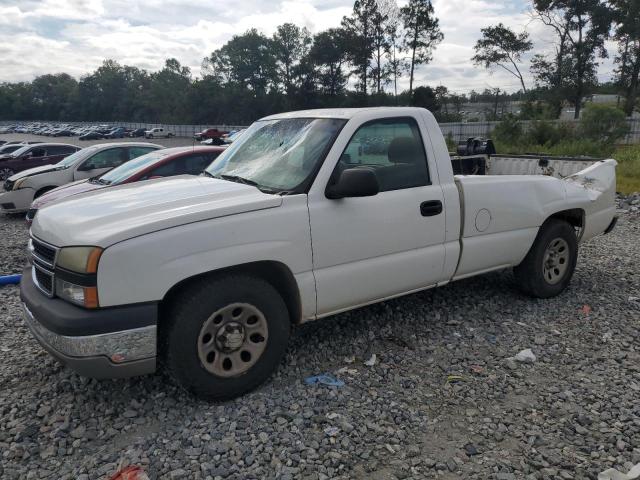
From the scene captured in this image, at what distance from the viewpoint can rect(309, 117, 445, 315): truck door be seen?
3.58 meters

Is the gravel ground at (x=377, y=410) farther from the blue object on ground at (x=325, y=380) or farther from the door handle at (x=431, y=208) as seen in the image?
the door handle at (x=431, y=208)

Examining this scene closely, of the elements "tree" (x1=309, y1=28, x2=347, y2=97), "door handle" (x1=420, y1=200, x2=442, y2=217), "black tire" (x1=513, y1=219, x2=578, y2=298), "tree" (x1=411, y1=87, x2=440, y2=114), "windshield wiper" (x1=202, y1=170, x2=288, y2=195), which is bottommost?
"black tire" (x1=513, y1=219, x2=578, y2=298)

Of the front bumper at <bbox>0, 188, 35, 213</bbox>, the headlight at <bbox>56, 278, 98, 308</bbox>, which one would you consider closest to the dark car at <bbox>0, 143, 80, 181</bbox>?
the front bumper at <bbox>0, 188, 35, 213</bbox>

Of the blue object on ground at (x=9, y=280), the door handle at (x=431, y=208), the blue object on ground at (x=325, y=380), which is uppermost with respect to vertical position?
the door handle at (x=431, y=208)

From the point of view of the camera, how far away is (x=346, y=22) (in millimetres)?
57031

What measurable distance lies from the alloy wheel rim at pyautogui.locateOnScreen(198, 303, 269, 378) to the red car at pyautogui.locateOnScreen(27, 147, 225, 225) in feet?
18.3

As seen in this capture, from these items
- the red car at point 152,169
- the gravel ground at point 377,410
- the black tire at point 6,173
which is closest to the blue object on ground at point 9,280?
the gravel ground at point 377,410

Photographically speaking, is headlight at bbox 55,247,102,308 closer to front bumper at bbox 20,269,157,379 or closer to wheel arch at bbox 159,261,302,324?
front bumper at bbox 20,269,157,379

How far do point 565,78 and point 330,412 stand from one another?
45124 millimetres

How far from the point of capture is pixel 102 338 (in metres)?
2.84

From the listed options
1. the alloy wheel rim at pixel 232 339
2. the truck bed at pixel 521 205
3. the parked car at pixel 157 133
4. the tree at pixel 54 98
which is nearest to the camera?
the alloy wheel rim at pixel 232 339

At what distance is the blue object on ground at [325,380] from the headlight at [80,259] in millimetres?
1675

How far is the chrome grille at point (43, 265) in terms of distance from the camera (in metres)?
3.11

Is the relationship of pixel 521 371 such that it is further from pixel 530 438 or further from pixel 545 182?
pixel 545 182
